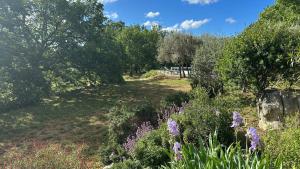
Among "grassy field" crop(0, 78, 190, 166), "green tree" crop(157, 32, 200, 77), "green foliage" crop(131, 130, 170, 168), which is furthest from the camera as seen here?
"green tree" crop(157, 32, 200, 77)

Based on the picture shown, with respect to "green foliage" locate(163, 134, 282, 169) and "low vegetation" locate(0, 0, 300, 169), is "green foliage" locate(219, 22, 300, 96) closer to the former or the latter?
"low vegetation" locate(0, 0, 300, 169)

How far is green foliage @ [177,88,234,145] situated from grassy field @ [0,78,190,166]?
310cm

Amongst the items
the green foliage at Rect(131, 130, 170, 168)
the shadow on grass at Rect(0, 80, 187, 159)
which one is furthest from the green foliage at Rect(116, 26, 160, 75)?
the green foliage at Rect(131, 130, 170, 168)

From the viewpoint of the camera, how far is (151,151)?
263 inches

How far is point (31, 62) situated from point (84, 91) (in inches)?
199

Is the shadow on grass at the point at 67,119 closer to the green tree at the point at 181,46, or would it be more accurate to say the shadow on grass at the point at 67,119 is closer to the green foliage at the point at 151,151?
the green foliage at the point at 151,151

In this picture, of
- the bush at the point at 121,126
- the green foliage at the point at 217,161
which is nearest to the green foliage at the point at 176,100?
the bush at the point at 121,126

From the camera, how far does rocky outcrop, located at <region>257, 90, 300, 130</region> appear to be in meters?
9.16

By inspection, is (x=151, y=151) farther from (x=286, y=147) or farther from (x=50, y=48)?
(x=50, y=48)

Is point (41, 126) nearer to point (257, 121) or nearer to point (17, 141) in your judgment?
point (17, 141)

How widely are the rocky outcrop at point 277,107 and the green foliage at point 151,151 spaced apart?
3527 millimetres

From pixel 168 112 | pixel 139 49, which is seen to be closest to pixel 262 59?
pixel 168 112

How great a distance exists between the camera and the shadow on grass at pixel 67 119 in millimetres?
11752

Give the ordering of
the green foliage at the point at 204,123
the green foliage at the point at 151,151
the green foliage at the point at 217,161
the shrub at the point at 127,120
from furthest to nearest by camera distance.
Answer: the shrub at the point at 127,120 < the green foliage at the point at 204,123 < the green foliage at the point at 151,151 < the green foliage at the point at 217,161
